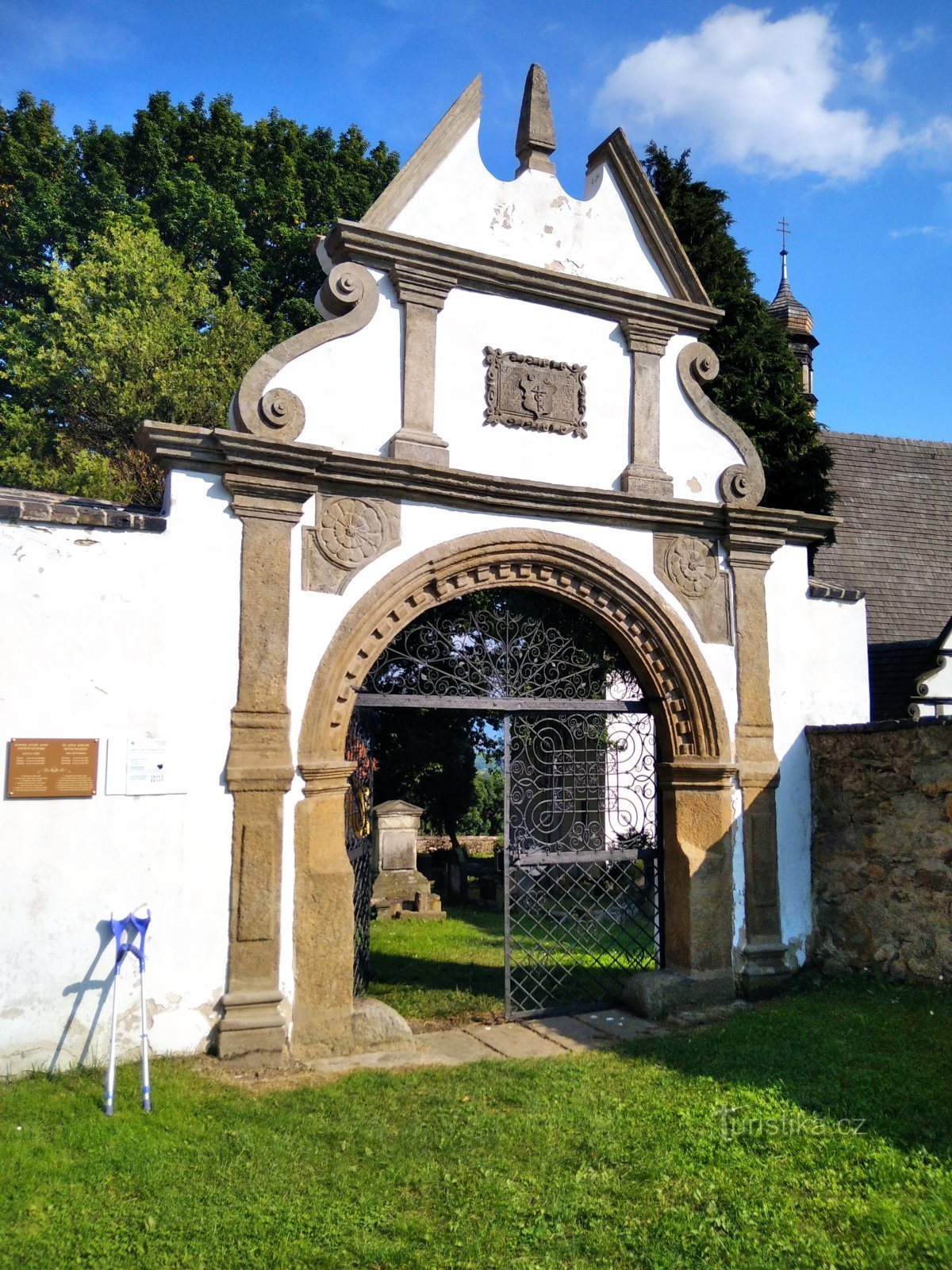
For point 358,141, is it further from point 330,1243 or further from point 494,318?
point 330,1243

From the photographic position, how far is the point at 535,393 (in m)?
6.54

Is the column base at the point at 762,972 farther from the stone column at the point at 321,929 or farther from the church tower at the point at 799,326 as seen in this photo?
the church tower at the point at 799,326

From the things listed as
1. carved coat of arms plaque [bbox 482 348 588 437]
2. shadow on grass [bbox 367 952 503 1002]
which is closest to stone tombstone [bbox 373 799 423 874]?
shadow on grass [bbox 367 952 503 1002]

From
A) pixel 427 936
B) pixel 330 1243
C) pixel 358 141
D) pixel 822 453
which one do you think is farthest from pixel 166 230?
pixel 330 1243

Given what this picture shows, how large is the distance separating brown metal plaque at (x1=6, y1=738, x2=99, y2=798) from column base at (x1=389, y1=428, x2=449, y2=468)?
2.53m

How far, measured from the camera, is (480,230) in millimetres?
6484

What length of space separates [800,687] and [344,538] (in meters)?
3.66

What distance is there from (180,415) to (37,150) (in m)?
8.09

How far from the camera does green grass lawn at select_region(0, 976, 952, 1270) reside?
3.37 metres

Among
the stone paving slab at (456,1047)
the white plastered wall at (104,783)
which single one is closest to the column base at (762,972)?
the stone paving slab at (456,1047)

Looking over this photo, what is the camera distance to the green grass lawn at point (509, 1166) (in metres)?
3.37

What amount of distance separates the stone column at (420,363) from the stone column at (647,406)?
4.91 ft

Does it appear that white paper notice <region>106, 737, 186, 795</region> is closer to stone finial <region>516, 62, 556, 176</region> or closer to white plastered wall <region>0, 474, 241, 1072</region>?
white plastered wall <region>0, 474, 241, 1072</region>

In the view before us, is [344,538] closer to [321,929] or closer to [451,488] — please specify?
[451,488]
